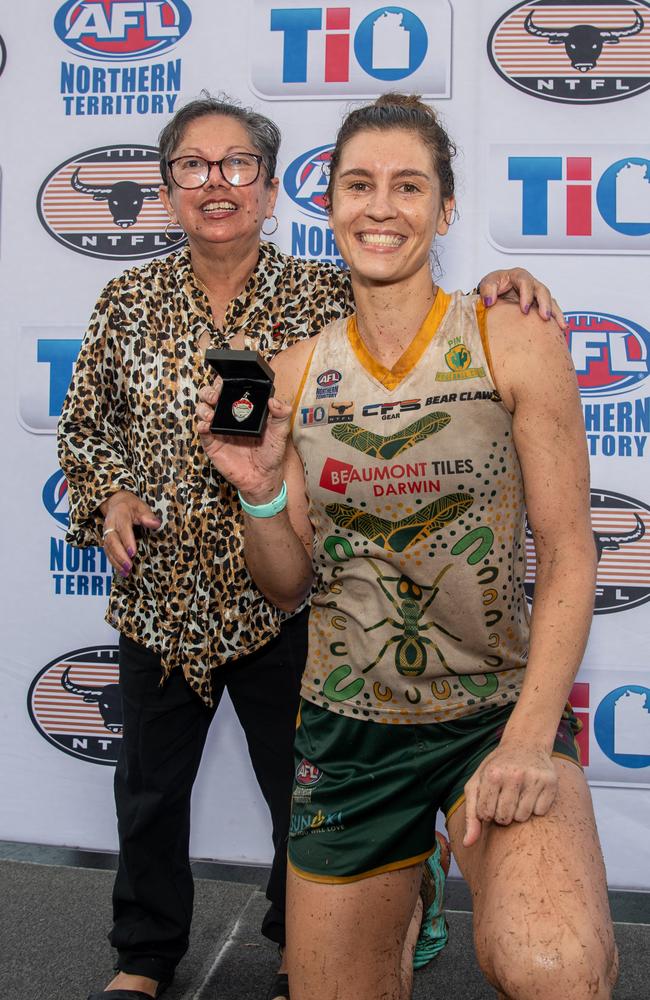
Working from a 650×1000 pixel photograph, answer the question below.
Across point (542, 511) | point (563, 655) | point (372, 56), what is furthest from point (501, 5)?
point (563, 655)

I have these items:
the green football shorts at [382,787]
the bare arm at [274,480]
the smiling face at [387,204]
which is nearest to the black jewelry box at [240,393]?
the bare arm at [274,480]

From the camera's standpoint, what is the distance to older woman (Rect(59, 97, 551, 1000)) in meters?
2.16

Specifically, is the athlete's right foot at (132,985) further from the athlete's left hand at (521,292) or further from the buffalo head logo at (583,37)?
the buffalo head logo at (583,37)

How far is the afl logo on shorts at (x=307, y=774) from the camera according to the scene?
5.85ft

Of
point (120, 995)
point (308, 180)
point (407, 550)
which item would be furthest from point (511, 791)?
point (308, 180)

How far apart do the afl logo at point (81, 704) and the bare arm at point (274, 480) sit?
1404mm

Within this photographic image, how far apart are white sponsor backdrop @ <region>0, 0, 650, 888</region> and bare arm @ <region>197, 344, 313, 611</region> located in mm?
1318

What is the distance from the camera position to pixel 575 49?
9.45 feet

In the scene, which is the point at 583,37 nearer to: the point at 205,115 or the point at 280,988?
the point at 205,115

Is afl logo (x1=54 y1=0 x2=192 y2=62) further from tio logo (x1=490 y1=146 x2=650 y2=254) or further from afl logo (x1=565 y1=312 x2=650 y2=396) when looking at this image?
afl logo (x1=565 y1=312 x2=650 y2=396)

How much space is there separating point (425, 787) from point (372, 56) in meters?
2.18

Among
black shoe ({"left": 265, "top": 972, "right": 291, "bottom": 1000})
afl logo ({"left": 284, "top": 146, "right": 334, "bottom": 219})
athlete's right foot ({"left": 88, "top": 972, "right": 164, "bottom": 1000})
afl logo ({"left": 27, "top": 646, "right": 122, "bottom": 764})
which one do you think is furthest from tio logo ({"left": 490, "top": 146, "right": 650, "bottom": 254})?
athlete's right foot ({"left": 88, "top": 972, "right": 164, "bottom": 1000})

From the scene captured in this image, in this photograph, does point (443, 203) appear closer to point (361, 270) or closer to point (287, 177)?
point (361, 270)

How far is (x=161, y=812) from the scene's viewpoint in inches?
90.7
